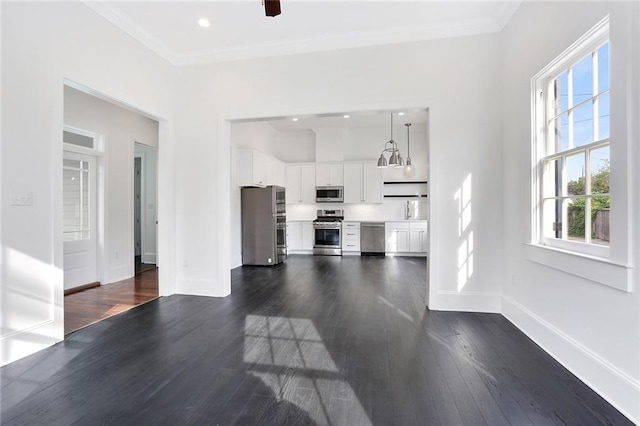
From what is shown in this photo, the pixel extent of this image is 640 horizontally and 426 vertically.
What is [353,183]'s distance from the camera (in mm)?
7707

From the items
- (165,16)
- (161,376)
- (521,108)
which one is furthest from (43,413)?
(521,108)

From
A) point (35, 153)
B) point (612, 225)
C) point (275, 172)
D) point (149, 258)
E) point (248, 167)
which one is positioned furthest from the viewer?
point (275, 172)

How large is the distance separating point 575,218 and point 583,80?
1.00 metres

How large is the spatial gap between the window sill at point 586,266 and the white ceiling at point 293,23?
2362 millimetres

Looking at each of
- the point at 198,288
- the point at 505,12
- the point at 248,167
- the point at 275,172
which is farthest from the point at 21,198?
the point at 275,172

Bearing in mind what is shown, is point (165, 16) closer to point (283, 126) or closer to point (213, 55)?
point (213, 55)

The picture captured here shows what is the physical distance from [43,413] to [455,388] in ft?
7.82

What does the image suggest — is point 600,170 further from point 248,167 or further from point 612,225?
point 248,167

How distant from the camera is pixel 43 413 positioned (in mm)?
1659

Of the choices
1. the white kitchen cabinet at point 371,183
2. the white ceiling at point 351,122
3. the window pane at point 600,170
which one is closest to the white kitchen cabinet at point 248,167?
the white ceiling at point 351,122

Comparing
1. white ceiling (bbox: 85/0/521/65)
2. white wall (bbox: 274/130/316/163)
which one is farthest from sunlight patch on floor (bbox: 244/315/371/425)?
white wall (bbox: 274/130/316/163)

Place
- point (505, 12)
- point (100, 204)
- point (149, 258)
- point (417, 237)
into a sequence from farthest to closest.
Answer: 1. point (417, 237)
2. point (149, 258)
3. point (100, 204)
4. point (505, 12)

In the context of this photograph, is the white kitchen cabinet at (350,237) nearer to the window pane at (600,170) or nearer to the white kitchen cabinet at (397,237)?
the white kitchen cabinet at (397,237)

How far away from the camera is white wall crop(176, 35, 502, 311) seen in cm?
330
